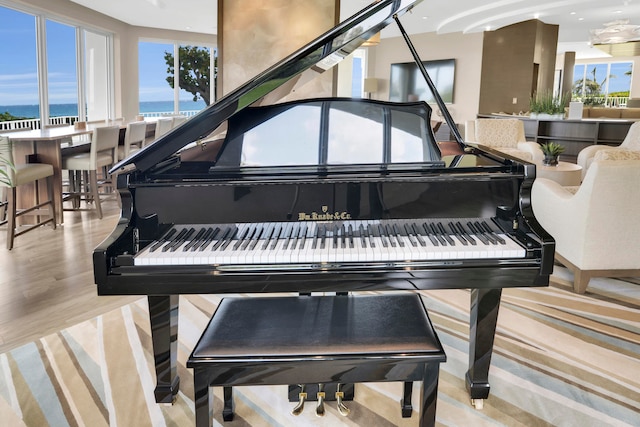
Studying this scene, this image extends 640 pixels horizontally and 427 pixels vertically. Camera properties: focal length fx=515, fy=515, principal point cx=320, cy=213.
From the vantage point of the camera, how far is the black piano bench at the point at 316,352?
1560mm

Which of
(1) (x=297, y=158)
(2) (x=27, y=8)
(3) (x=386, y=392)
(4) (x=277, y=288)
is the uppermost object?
(2) (x=27, y=8)

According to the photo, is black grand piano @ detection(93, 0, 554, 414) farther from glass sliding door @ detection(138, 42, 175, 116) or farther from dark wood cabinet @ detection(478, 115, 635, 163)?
glass sliding door @ detection(138, 42, 175, 116)

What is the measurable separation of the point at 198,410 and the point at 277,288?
17.9 inches

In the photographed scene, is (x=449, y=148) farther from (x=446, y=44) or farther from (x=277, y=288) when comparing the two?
(x=446, y=44)

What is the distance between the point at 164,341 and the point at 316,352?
0.78 meters

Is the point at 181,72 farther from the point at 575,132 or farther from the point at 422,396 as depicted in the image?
the point at 422,396

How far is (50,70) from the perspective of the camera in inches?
333

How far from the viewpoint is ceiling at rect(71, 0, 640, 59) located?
885 centimetres

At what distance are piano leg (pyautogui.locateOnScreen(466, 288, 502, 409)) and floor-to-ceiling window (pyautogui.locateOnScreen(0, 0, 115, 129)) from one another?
7.64 meters

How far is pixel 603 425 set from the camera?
2045 mm

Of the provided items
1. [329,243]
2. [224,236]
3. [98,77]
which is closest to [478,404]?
[329,243]

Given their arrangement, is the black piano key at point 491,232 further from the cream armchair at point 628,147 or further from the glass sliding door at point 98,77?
the glass sliding door at point 98,77

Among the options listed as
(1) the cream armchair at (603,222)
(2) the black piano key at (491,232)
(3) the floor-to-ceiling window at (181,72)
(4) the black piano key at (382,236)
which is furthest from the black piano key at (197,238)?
(3) the floor-to-ceiling window at (181,72)

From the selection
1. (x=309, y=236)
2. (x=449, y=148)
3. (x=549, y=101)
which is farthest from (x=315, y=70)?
(x=549, y=101)
